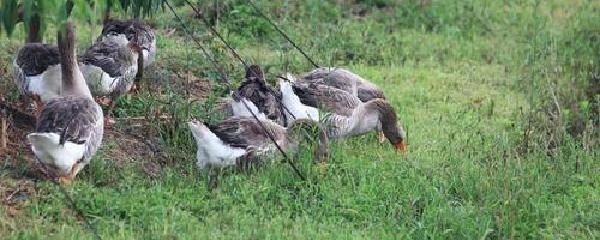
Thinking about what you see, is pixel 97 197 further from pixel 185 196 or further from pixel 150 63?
pixel 150 63

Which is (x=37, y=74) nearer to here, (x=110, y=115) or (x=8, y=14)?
(x=110, y=115)

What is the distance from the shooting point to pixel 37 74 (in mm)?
8844

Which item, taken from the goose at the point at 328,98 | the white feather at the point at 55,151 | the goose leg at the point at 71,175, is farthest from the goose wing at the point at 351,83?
the white feather at the point at 55,151

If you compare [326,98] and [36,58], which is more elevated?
[36,58]

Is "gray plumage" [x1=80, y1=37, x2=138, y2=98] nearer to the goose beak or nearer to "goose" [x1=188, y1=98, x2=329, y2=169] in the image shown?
"goose" [x1=188, y1=98, x2=329, y2=169]

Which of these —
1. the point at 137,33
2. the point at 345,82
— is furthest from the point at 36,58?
the point at 345,82

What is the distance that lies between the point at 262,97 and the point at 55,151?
2410 millimetres

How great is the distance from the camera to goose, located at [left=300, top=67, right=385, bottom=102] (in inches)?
396

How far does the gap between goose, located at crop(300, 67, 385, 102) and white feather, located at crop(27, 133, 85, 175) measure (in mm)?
3303

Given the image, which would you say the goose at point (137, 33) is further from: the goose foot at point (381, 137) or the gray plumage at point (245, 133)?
the goose foot at point (381, 137)

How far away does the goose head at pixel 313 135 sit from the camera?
8.41m

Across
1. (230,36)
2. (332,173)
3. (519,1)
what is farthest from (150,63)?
(519,1)

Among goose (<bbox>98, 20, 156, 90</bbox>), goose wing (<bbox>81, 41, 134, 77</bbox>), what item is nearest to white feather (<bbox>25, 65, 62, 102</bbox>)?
goose wing (<bbox>81, 41, 134, 77</bbox>)

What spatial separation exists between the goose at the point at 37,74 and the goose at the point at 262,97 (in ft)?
5.30
